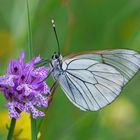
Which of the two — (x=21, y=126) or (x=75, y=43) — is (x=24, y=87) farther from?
(x=75, y=43)

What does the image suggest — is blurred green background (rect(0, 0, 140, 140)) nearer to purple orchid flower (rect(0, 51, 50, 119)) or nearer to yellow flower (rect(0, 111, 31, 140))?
yellow flower (rect(0, 111, 31, 140))

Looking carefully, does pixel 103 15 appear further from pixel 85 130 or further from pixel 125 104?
pixel 85 130

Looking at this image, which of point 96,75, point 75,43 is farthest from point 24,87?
point 75,43

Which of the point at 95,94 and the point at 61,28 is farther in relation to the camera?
the point at 61,28

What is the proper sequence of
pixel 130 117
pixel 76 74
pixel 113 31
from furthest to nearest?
1. pixel 113 31
2. pixel 130 117
3. pixel 76 74

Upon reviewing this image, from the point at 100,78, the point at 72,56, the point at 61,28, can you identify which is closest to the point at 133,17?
the point at 61,28

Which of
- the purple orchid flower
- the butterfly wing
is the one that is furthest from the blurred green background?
the purple orchid flower
